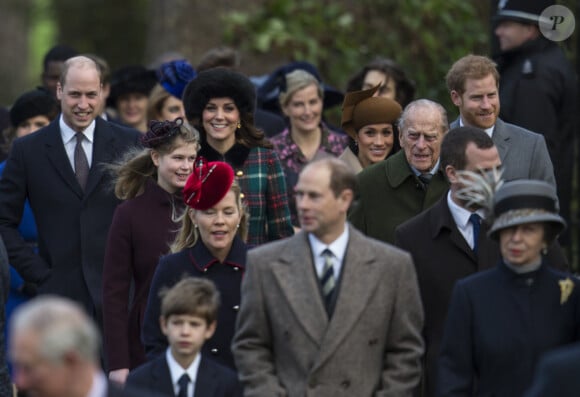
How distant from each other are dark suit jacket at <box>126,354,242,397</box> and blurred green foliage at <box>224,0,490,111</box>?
8716mm

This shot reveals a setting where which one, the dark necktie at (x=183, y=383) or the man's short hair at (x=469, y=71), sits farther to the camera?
the man's short hair at (x=469, y=71)

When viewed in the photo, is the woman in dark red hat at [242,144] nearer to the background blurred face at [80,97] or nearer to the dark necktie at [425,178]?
the background blurred face at [80,97]

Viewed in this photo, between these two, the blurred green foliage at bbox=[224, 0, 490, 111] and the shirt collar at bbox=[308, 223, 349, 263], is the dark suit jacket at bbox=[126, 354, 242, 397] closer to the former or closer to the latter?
the shirt collar at bbox=[308, 223, 349, 263]

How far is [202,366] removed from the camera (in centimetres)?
794

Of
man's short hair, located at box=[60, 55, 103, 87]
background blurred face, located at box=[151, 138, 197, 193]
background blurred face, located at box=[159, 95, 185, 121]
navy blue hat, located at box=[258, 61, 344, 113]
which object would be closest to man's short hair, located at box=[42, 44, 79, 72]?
background blurred face, located at box=[159, 95, 185, 121]

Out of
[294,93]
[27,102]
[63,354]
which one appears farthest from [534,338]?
[27,102]

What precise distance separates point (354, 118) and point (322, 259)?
3.12 m

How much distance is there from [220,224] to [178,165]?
105 centimetres

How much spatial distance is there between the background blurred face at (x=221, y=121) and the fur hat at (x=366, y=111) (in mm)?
794

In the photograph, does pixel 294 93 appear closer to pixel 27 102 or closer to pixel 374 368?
pixel 27 102

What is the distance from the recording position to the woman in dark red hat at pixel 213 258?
862 centimetres

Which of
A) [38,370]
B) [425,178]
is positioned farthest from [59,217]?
[38,370]

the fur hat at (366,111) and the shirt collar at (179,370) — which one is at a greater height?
the fur hat at (366,111)

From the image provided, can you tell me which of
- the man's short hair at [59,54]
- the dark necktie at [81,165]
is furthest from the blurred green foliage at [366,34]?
the dark necktie at [81,165]
